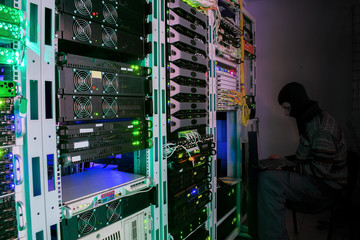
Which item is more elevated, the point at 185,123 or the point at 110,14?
the point at 110,14

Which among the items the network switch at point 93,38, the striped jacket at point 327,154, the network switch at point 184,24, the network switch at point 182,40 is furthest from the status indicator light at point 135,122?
the striped jacket at point 327,154

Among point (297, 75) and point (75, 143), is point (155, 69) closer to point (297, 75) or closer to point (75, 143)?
point (75, 143)

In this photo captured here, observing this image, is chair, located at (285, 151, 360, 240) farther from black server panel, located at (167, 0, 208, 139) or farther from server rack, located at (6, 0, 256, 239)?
black server panel, located at (167, 0, 208, 139)

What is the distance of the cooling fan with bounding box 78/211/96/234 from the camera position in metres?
1.05

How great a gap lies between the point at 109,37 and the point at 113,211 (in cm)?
83

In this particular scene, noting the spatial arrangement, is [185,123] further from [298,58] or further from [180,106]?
[298,58]

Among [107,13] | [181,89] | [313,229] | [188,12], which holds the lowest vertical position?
[313,229]

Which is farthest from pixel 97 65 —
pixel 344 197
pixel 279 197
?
pixel 344 197

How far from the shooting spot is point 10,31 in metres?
0.81

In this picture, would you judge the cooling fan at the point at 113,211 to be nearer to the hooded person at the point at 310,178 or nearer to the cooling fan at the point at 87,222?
the cooling fan at the point at 87,222

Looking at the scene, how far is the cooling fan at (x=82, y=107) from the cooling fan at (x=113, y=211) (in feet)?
1.48

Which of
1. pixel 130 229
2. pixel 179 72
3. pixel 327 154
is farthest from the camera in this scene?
pixel 327 154

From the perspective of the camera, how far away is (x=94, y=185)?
1.23m

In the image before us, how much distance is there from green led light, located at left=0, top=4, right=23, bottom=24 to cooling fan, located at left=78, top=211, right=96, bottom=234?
0.78 metres
